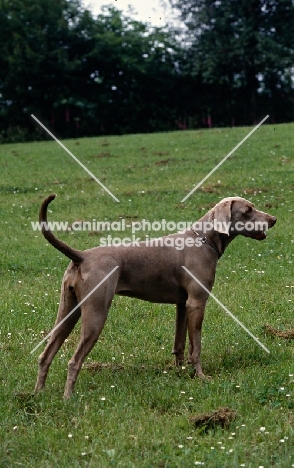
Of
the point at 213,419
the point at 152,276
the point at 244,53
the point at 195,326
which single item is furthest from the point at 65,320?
the point at 244,53

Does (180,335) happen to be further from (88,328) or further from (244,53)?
(244,53)

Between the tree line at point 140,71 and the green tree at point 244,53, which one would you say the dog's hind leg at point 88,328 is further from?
the green tree at point 244,53

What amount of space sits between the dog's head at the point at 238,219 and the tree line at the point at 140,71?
31.6 meters

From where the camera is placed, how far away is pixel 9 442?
4.84 metres

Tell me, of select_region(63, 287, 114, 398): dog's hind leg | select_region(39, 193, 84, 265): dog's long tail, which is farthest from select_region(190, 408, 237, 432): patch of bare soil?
select_region(39, 193, 84, 265): dog's long tail

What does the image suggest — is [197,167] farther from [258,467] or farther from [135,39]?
[135,39]

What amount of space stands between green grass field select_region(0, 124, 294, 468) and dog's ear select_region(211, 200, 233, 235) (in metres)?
1.24

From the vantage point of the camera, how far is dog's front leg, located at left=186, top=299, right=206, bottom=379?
20.7 ft

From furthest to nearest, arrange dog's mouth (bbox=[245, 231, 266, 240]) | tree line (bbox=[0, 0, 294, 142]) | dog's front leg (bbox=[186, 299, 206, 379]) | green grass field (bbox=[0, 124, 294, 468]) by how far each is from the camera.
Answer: tree line (bbox=[0, 0, 294, 142])
dog's mouth (bbox=[245, 231, 266, 240])
dog's front leg (bbox=[186, 299, 206, 379])
green grass field (bbox=[0, 124, 294, 468])

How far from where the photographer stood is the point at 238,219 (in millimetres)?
6852

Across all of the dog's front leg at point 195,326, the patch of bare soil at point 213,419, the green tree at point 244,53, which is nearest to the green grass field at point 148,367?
the patch of bare soil at point 213,419

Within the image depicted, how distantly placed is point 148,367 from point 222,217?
1606mm

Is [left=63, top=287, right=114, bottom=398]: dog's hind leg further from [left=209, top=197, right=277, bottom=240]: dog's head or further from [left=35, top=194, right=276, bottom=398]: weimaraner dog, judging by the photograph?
[left=209, top=197, right=277, bottom=240]: dog's head

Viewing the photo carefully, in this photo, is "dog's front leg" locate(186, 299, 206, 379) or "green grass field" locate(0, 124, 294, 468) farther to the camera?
"dog's front leg" locate(186, 299, 206, 379)
